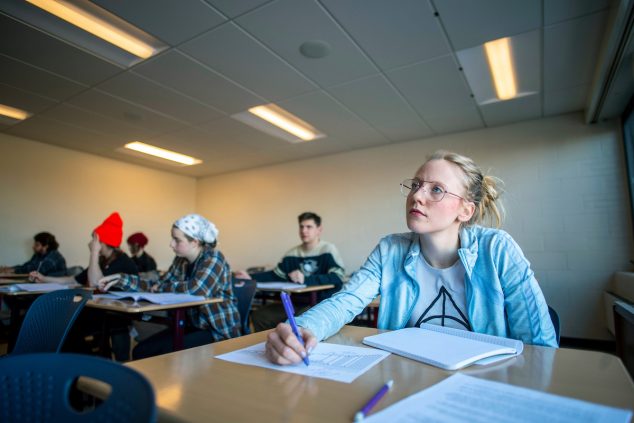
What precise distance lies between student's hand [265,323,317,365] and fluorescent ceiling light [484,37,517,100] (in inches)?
115

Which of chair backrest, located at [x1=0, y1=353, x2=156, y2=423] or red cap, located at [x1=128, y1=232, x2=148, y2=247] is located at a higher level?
red cap, located at [x1=128, y1=232, x2=148, y2=247]

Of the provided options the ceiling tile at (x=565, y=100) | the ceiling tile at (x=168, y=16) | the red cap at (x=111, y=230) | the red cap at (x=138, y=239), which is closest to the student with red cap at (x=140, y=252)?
the red cap at (x=138, y=239)

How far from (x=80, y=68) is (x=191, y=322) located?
8.39ft

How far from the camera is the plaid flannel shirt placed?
2121 mm

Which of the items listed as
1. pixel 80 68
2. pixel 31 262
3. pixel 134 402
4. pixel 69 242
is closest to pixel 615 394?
pixel 134 402

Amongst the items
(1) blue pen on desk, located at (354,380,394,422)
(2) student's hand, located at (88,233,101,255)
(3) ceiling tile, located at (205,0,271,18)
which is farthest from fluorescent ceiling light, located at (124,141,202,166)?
(1) blue pen on desk, located at (354,380,394,422)

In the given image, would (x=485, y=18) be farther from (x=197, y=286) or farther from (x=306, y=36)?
(x=197, y=286)

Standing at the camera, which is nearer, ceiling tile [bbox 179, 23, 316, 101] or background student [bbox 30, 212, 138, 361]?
background student [bbox 30, 212, 138, 361]

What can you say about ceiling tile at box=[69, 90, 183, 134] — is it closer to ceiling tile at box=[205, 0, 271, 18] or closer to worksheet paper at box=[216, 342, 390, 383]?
ceiling tile at box=[205, 0, 271, 18]

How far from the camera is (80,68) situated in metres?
3.14

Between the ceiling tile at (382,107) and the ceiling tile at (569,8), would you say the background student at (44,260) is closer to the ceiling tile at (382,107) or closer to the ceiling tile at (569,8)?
the ceiling tile at (382,107)

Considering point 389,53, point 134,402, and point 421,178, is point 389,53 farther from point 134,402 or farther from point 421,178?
point 134,402

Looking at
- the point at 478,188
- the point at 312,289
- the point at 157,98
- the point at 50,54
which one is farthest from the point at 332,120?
the point at 478,188

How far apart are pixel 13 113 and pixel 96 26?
96.8 inches
